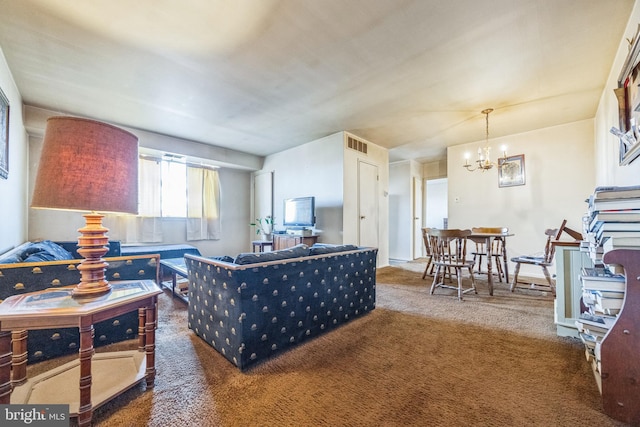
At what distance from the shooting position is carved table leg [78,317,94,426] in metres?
1.17

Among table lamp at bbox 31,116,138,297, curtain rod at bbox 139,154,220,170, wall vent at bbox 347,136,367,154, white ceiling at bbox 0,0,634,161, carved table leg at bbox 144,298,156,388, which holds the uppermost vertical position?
white ceiling at bbox 0,0,634,161

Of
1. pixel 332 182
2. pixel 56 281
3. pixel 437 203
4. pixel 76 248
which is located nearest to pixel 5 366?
pixel 56 281

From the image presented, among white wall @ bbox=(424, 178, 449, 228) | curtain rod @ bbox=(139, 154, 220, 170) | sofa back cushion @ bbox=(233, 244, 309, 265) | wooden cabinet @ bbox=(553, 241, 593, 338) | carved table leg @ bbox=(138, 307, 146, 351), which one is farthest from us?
white wall @ bbox=(424, 178, 449, 228)

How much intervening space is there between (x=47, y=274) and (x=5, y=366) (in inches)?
34.8

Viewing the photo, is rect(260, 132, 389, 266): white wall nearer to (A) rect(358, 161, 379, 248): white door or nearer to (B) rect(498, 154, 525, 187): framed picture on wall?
(A) rect(358, 161, 379, 248): white door

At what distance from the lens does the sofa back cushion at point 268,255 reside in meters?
1.77

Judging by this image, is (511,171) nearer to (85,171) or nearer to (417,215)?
(417,215)

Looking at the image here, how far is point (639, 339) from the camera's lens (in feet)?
3.88

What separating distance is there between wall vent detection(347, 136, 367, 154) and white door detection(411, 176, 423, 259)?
2273 mm

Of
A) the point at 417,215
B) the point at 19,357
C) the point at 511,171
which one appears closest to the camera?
the point at 19,357

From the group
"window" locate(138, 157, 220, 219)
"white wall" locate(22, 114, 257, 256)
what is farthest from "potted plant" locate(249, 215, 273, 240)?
"window" locate(138, 157, 220, 219)

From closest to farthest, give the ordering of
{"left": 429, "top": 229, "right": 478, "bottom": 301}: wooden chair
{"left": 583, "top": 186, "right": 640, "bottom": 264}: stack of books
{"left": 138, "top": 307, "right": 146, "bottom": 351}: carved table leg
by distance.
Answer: {"left": 583, "top": 186, "right": 640, "bottom": 264}: stack of books, {"left": 138, "top": 307, "right": 146, "bottom": 351}: carved table leg, {"left": 429, "top": 229, "right": 478, "bottom": 301}: wooden chair

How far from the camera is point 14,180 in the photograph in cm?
301

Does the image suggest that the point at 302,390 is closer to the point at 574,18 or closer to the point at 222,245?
the point at 574,18
